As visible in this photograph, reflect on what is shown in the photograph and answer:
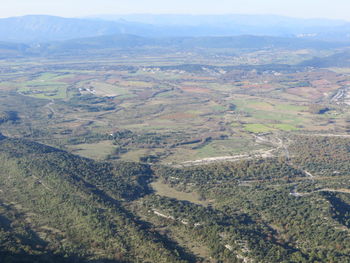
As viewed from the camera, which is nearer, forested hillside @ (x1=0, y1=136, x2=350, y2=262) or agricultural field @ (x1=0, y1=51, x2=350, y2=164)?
forested hillside @ (x1=0, y1=136, x2=350, y2=262)

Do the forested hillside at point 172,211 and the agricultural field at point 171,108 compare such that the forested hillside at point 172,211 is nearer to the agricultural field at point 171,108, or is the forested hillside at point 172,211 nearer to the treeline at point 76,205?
the treeline at point 76,205

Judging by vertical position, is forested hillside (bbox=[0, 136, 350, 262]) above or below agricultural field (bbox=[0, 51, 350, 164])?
above

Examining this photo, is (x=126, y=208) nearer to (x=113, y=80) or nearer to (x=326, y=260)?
(x=326, y=260)

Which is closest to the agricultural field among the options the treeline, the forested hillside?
the treeline

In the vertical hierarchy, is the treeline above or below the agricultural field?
above

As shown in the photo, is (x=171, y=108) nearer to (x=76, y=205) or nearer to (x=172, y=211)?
(x=172, y=211)

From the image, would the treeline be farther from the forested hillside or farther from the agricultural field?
the agricultural field

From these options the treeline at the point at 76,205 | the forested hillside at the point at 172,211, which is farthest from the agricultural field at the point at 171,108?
the forested hillside at the point at 172,211

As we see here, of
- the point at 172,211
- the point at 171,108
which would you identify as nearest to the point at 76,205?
the point at 172,211

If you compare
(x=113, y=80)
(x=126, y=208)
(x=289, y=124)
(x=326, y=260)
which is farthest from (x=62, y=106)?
(x=326, y=260)

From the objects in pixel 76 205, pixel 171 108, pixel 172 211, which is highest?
pixel 76 205

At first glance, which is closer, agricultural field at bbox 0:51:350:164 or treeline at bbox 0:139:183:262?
treeline at bbox 0:139:183:262
